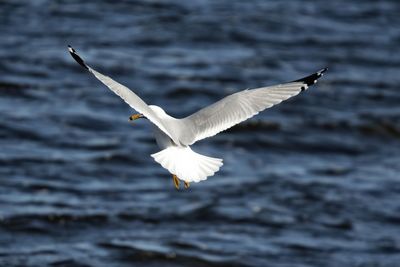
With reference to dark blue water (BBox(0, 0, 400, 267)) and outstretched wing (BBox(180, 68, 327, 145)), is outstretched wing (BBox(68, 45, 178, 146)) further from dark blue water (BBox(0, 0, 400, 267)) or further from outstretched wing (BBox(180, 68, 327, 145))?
dark blue water (BBox(0, 0, 400, 267))

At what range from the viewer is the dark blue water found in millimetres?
9148

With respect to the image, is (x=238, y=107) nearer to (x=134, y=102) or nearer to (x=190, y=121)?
(x=190, y=121)

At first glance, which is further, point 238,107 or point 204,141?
point 204,141

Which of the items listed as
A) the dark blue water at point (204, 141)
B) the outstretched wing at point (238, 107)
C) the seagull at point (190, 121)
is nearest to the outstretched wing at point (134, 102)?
the seagull at point (190, 121)

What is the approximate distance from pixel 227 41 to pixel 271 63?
2.99ft

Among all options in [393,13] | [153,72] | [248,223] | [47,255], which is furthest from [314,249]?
[393,13]

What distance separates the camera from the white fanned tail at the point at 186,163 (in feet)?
15.4

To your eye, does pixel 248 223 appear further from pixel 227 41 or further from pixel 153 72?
pixel 227 41

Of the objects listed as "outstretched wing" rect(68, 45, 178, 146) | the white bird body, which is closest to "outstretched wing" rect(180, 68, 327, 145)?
the white bird body

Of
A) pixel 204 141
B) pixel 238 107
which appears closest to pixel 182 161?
pixel 238 107

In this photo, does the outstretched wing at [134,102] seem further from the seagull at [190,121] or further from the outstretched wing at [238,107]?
the outstretched wing at [238,107]

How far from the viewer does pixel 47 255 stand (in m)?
8.69

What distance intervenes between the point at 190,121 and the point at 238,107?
331 mm

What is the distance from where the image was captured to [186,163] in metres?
4.82
